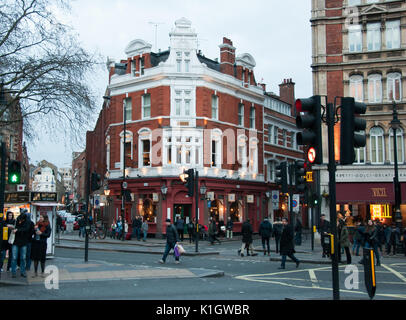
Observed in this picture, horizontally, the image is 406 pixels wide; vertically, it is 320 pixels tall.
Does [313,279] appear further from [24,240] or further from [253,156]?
[253,156]

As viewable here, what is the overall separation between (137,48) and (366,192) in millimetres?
Answer: 21611

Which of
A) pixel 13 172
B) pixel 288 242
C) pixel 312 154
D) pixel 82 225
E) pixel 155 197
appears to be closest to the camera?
pixel 312 154

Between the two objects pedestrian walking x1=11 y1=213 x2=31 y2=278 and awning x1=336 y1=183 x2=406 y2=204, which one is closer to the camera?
pedestrian walking x1=11 y1=213 x2=31 y2=278

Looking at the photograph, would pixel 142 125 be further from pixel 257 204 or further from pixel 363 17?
pixel 363 17

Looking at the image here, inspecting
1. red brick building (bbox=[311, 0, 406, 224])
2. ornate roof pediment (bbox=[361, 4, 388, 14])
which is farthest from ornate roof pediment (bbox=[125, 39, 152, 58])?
ornate roof pediment (bbox=[361, 4, 388, 14])

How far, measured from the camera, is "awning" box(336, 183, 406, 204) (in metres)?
32.9

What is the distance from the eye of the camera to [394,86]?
33.4 metres

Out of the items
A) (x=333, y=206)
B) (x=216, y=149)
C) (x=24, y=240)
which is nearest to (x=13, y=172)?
(x=24, y=240)

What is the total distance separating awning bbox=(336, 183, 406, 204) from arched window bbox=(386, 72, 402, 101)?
614 centimetres

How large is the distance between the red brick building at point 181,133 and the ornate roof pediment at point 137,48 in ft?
0.27

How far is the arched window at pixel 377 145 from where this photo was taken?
33.6m

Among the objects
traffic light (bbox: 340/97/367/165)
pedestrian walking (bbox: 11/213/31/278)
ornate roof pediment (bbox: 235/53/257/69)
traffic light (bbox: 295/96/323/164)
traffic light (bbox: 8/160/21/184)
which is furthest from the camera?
ornate roof pediment (bbox: 235/53/257/69)

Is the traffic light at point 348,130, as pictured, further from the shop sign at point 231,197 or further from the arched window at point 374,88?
the shop sign at point 231,197

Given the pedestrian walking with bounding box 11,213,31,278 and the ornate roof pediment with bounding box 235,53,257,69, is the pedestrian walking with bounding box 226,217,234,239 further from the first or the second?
the pedestrian walking with bounding box 11,213,31,278
